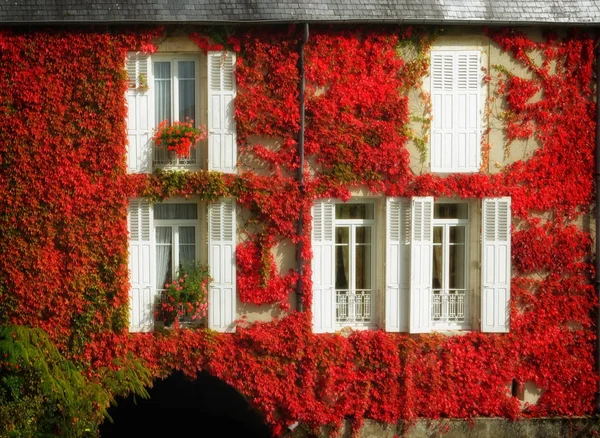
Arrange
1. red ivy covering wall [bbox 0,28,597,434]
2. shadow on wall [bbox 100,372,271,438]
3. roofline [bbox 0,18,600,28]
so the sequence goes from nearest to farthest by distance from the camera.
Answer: roofline [bbox 0,18,600,28] → red ivy covering wall [bbox 0,28,597,434] → shadow on wall [bbox 100,372,271,438]

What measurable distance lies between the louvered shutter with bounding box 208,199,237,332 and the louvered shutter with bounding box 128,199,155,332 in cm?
93

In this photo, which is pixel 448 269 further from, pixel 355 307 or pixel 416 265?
pixel 355 307

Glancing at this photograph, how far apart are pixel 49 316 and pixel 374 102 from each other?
19.0 feet

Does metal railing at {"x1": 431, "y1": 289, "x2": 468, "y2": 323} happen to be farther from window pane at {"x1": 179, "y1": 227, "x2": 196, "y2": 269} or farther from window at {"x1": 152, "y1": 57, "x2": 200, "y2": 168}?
window at {"x1": 152, "y1": 57, "x2": 200, "y2": 168}

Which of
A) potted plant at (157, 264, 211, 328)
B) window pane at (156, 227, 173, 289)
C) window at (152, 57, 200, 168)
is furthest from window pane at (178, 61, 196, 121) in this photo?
potted plant at (157, 264, 211, 328)

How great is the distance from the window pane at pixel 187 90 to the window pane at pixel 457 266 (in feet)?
14.9

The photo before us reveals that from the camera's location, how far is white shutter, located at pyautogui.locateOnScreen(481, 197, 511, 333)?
12.8 meters

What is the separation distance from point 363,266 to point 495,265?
2.01 metres

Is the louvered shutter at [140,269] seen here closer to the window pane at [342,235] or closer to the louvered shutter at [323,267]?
the louvered shutter at [323,267]

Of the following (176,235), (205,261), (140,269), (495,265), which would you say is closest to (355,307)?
(495,265)

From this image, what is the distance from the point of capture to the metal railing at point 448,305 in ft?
42.8

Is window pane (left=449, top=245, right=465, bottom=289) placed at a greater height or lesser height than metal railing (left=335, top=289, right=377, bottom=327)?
greater

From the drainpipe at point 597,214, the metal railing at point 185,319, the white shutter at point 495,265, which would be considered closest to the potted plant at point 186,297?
the metal railing at point 185,319

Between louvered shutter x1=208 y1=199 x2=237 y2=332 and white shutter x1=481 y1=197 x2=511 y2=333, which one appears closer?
louvered shutter x1=208 y1=199 x2=237 y2=332
